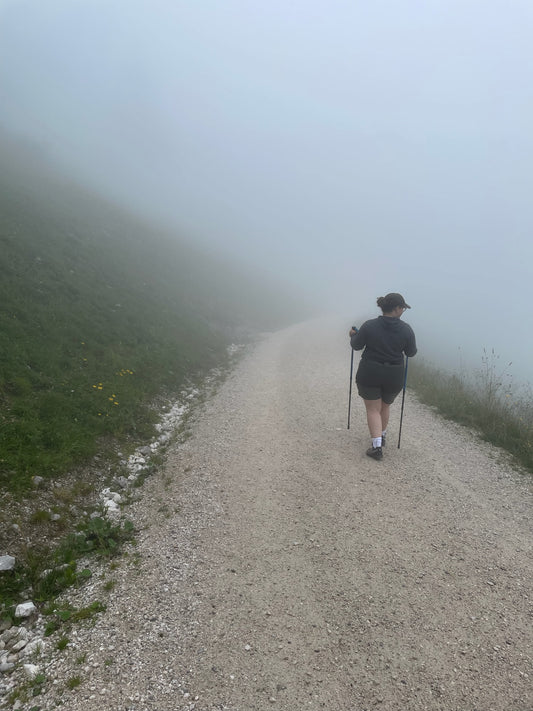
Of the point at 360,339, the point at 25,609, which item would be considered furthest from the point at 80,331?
the point at 25,609

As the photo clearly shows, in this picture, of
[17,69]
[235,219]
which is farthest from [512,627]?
[17,69]

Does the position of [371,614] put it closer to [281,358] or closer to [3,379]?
[3,379]

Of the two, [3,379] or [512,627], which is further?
[3,379]

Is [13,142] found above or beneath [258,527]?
above

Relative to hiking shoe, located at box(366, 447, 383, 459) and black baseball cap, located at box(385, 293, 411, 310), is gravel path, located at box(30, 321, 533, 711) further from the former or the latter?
black baseball cap, located at box(385, 293, 411, 310)

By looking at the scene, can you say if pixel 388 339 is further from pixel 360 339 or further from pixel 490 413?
pixel 490 413

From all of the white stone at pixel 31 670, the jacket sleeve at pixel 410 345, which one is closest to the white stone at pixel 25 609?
the white stone at pixel 31 670

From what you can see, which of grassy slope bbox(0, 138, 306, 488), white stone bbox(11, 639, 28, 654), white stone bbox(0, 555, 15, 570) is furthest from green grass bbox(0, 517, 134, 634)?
grassy slope bbox(0, 138, 306, 488)

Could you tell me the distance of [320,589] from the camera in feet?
14.7

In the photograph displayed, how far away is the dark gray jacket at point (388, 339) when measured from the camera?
7.35 m

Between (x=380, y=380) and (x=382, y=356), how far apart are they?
49 cm

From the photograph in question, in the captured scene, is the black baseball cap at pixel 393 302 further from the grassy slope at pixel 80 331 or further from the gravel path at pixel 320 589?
the grassy slope at pixel 80 331

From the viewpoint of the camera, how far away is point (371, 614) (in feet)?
13.5

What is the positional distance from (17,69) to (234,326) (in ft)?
554
